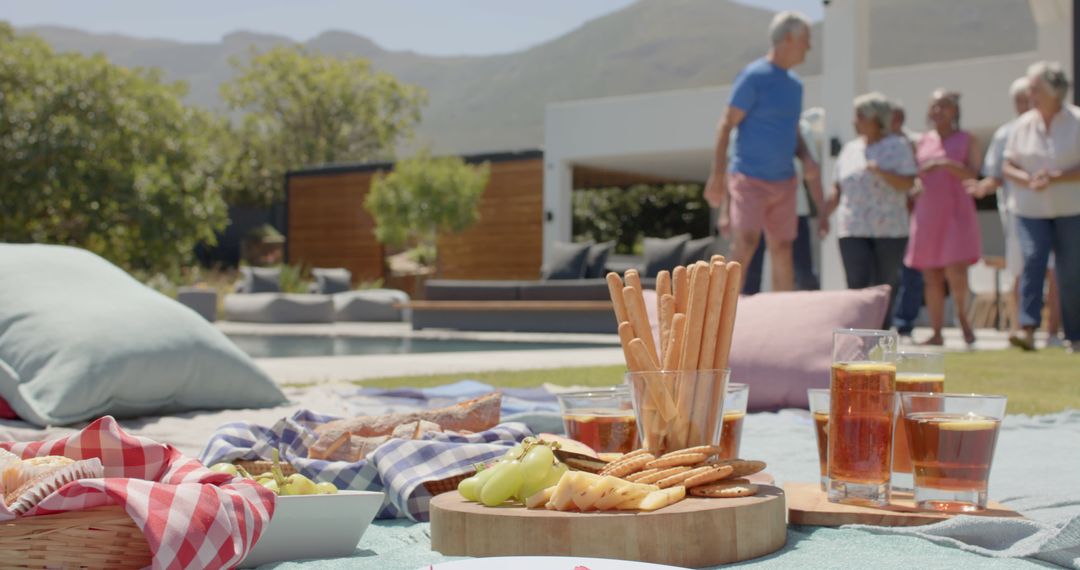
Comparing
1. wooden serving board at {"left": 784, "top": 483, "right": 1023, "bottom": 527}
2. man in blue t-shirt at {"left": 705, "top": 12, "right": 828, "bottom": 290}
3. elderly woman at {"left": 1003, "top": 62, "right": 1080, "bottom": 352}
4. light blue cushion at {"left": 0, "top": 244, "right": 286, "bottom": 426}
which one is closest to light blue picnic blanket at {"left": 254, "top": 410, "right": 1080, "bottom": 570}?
wooden serving board at {"left": 784, "top": 483, "right": 1023, "bottom": 527}

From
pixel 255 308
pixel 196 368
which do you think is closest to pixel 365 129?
pixel 255 308

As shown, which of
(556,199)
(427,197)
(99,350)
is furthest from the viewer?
(427,197)

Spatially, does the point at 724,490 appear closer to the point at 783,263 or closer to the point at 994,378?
the point at 994,378

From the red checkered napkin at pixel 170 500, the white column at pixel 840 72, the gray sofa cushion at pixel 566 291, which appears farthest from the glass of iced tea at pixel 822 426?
the gray sofa cushion at pixel 566 291

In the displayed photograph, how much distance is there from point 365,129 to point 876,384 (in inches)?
1822

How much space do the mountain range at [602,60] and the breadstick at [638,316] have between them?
11551cm

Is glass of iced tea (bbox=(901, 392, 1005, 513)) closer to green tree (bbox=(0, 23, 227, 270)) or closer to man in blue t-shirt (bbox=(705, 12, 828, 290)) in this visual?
man in blue t-shirt (bbox=(705, 12, 828, 290))

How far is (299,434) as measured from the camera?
84.7 inches

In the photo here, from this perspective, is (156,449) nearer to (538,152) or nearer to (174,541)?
(174,541)

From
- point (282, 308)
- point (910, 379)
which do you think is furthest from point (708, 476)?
point (282, 308)

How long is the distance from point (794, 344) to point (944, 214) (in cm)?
390

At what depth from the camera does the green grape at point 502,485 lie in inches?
60.7

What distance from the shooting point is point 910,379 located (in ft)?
6.30

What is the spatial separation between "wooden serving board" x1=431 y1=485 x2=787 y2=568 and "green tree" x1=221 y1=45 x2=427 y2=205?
1662 inches
